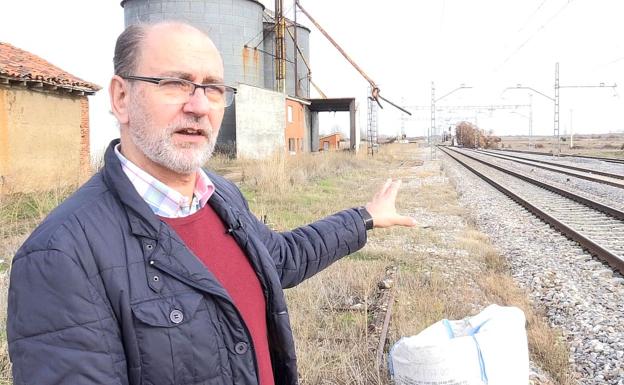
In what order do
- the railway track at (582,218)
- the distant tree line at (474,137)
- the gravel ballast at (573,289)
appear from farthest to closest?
the distant tree line at (474,137)
the railway track at (582,218)
the gravel ballast at (573,289)

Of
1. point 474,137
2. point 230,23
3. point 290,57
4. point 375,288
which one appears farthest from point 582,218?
point 474,137

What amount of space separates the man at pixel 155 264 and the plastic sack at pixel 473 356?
43.7 inches

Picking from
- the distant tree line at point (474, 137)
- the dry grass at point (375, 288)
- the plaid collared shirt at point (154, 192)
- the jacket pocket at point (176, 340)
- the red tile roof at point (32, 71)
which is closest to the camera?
the jacket pocket at point (176, 340)

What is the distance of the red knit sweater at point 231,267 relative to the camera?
169 centimetres

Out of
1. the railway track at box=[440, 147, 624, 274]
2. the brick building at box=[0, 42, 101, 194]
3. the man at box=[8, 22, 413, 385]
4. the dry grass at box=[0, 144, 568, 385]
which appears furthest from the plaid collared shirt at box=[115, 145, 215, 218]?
the brick building at box=[0, 42, 101, 194]

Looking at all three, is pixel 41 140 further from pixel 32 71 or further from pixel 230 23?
pixel 230 23

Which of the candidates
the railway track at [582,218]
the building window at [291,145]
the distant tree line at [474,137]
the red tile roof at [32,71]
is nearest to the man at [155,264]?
the railway track at [582,218]

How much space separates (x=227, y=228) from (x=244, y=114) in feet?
90.3

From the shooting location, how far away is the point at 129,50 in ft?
5.59

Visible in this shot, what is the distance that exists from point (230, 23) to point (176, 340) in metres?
33.7

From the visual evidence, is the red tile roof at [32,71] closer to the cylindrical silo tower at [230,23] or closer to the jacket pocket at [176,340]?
the cylindrical silo tower at [230,23]

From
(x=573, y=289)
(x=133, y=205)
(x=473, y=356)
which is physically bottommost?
(x=573, y=289)

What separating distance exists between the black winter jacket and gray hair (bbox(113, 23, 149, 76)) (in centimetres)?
28

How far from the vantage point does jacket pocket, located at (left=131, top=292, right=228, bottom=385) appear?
1.42 meters
